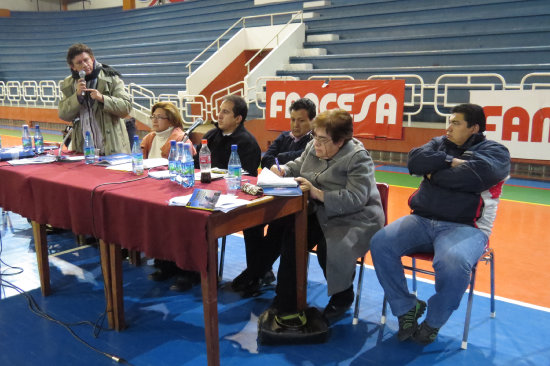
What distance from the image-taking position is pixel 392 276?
8.77 feet

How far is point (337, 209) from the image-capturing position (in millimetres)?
2742

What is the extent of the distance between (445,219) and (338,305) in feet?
2.67

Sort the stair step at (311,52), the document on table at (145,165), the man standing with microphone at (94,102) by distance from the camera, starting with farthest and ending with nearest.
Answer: the stair step at (311,52)
the man standing with microphone at (94,102)
the document on table at (145,165)

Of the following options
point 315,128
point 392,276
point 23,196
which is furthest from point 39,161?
point 392,276

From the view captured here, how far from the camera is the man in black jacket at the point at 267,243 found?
10.8 feet

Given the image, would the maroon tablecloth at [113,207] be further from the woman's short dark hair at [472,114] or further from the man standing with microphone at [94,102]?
the woman's short dark hair at [472,114]

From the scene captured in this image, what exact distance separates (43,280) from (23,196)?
58 cm

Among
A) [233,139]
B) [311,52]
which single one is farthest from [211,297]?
[311,52]

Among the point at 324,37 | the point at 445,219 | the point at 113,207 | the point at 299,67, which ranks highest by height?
the point at 324,37

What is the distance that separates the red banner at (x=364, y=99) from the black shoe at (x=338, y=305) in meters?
4.92

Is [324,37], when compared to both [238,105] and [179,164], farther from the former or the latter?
[179,164]

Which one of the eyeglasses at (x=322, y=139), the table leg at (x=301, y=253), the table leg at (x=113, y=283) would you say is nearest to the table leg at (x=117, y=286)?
the table leg at (x=113, y=283)

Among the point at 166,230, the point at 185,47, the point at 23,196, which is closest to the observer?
the point at 166,230

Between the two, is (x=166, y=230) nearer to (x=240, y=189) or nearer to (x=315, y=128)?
(x=240, y=189)
